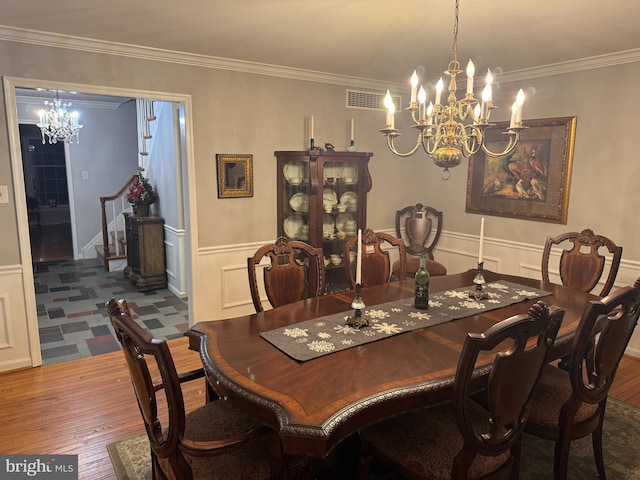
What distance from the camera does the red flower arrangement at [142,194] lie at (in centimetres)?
536

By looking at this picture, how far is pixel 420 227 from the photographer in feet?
15.9

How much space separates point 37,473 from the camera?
2.24 metres

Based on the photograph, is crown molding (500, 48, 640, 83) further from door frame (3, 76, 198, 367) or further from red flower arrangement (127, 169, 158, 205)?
red flower arrangement (127, 169, 158, 205)

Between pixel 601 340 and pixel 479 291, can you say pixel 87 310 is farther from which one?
pixel 601 340

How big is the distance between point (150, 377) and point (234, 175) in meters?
2.66

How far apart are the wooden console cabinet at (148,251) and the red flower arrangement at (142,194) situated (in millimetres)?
206

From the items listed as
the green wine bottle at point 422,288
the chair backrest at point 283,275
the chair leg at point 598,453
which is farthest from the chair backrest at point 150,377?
the chair leg at point 598,453

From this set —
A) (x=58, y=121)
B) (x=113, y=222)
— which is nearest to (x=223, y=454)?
(x=58, y=121)

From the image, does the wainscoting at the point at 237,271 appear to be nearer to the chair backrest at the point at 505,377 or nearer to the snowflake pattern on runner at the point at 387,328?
the snowflake pattern on runner at the point at 387,328

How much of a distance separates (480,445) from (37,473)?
2.15 m

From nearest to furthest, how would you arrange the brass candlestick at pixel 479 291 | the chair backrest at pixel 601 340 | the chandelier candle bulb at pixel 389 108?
the chair backrest at pixel 601 340 → the chandelier candle bulb at pixel 389 108 → the brass candlestick at pixel 479 291

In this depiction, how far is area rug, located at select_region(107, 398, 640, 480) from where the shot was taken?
2.23 meters

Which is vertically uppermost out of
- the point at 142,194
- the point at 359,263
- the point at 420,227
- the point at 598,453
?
the point at 142,194

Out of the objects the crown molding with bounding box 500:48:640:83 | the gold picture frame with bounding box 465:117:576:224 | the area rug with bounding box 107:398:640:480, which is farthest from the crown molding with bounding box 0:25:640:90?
the area rug with bounding box 107:398:640:480
